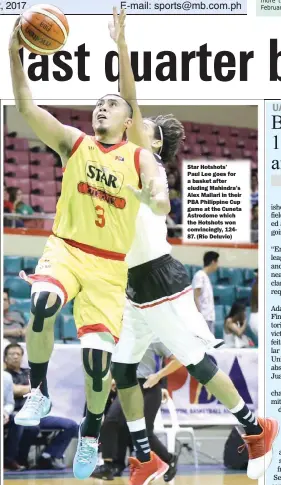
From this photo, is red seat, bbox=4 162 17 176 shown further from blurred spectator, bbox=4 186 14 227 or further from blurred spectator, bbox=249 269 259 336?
blurred spectator, bbox=249 269 259 336

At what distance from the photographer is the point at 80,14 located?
4.89 meters

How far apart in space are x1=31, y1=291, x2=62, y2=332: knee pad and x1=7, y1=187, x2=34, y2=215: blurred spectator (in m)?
1.33

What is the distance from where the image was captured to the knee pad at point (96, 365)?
4.63 m

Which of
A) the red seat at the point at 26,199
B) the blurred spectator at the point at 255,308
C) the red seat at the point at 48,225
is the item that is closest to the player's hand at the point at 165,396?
the blurred spectator at the point at 255,308

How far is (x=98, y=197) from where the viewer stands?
4.68m

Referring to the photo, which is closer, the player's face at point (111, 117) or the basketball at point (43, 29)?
the basketball at point (43, 29)

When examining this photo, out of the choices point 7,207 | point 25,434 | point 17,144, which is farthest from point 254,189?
point 17,144

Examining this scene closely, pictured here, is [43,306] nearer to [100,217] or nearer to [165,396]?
[100,217]

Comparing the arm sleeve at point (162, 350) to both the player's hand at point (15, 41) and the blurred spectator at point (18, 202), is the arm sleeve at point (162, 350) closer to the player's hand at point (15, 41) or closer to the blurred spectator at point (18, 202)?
the blurred spectator at point (18, 202)

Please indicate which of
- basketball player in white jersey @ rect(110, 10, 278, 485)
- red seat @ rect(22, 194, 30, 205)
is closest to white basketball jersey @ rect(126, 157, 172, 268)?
basketball player in white jersey @ rect(110, 10, 278, 485)

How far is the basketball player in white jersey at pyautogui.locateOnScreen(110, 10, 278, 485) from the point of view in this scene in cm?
486

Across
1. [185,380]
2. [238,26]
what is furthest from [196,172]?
[185,380]

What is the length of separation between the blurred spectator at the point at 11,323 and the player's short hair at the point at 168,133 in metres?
1.07

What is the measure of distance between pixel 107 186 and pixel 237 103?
82cm
